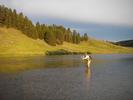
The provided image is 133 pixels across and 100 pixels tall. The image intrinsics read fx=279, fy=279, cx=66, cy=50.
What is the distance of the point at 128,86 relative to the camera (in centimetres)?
3297

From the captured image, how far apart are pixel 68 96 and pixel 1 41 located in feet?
473

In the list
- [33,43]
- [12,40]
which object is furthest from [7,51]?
[33,43]

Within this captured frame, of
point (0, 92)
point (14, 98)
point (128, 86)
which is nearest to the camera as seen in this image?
point (14, 98)

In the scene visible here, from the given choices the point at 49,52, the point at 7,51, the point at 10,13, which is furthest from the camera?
the point at 10,13

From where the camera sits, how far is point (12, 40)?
174250 millimetres

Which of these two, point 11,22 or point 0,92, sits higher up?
point 11,22

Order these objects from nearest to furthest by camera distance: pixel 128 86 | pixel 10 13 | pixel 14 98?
1. pixel 14 98
2. pixel 128 86
3. pixel 10 13

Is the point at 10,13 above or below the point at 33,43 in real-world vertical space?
above

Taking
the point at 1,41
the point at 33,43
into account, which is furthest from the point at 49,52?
the point at 1,41

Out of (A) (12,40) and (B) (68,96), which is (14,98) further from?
(A) (12,40)

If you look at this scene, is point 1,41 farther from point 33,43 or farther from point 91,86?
point 91,86

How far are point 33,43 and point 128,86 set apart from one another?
157 metres

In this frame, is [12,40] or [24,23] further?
[24,23]

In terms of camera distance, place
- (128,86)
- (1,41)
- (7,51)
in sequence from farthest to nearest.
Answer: (1,41) < (7,51) < (128,86)
